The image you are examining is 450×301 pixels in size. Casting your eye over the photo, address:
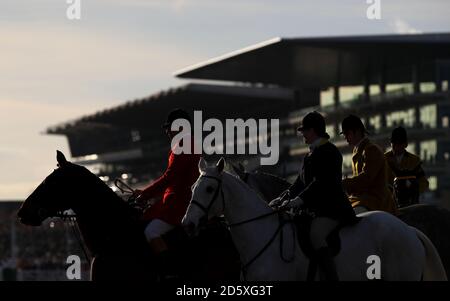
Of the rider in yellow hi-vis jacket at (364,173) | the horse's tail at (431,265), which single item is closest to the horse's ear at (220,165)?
the rider in yellow hi-vis jacket at (364,173)

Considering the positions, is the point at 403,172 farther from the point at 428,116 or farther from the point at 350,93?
the point at 350,93

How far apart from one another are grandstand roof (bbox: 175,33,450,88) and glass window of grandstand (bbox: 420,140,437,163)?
217 inches

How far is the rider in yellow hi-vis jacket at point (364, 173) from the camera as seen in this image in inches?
616

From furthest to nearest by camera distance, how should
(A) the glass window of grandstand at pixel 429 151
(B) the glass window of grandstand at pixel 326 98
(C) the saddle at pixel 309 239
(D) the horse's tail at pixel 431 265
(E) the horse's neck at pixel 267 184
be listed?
(B) the glass window of grandstand at pixel 326 98 < (A) the glass window of grandstand at pixel 429 151 < (E) the horse's neck at pixel 267 184 < (D) the horse's tail at pixel 431 265 < (C) the saddle at pixel 309 239

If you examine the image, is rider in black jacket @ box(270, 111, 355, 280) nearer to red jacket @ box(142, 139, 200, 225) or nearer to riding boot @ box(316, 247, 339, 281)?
riding boot @ box(316, 247, 339, 281)

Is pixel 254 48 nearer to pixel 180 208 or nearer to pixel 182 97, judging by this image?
pixel 182 97

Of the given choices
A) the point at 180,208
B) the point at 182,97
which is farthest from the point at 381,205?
the point at 182,97

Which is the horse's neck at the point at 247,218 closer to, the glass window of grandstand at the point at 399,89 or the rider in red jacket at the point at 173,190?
the rider in red jacket at the point at 173,190

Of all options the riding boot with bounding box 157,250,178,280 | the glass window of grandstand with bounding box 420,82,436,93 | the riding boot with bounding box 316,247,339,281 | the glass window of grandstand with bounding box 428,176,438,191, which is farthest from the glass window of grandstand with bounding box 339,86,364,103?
the riding boot with bounding box 316,247,339,281

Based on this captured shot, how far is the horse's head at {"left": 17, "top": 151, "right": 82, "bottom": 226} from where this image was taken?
1576 centimetres

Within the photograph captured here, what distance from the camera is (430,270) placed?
1526 cm

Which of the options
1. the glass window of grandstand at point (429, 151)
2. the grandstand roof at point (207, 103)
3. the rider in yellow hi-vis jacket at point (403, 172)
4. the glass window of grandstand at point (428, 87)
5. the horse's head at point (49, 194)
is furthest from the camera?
the grandstand roof at point (207, 103)

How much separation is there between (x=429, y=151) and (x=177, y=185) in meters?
84.4

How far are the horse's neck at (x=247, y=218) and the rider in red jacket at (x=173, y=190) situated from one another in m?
1.21
